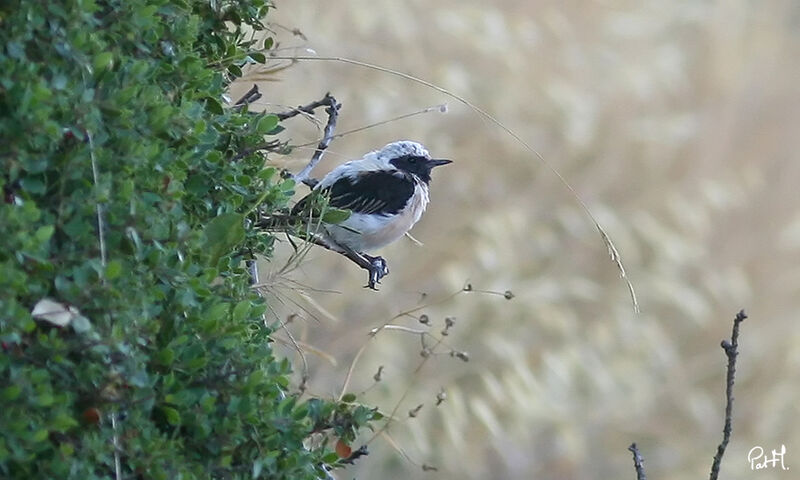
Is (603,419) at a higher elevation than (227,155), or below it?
higher

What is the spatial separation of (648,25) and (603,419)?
2.49 metres

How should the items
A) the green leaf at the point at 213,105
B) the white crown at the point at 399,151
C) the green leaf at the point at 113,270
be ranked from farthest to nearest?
the white crown at the point at 399,151 < the green leaf at the point at 213,105 < the green leaf at the point at 113,270

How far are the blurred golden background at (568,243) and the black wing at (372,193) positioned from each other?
148 cm

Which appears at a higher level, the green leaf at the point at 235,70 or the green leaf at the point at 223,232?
the green leaf at the point at 235,70

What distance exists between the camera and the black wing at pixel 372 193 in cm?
384

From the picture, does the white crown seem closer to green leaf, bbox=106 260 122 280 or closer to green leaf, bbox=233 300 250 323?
green leaf, bbox=233 300 250 323

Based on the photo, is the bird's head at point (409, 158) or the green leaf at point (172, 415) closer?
the green leaf at point (172, 415)

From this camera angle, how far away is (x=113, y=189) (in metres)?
1.64

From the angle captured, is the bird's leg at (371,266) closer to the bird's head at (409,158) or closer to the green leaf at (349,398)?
the bird's head at (409,158)

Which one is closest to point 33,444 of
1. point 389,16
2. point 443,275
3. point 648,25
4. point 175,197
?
point 175,197

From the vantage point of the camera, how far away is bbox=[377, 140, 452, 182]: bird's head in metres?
4.23

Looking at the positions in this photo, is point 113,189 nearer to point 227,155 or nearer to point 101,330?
point 101,330

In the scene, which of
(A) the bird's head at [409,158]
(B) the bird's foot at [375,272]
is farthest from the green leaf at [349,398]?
(A) the bird's head at [409,158]
